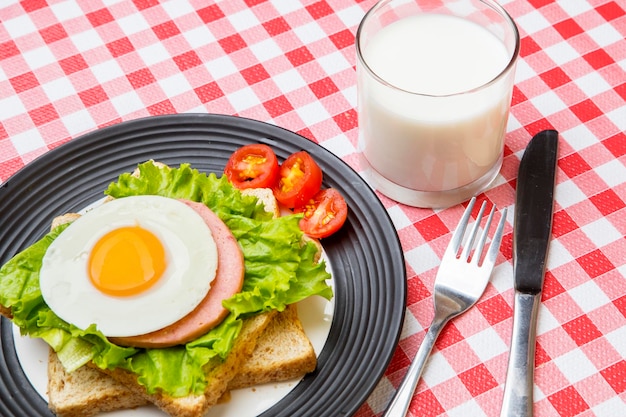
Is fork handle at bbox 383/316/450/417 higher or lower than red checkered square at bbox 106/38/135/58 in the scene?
lower

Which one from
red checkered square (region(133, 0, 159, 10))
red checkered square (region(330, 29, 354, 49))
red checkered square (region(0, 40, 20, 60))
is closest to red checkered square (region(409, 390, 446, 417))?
red checkered square (region(330, 29, 354, 49))

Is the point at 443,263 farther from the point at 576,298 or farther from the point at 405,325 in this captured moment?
the point at 576,298

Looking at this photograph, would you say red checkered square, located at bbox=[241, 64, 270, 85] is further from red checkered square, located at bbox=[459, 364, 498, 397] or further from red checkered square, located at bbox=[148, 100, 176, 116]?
red checkered square, located at bbox=[459, 364, 498, 397]

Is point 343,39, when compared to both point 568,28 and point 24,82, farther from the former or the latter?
point 24,82

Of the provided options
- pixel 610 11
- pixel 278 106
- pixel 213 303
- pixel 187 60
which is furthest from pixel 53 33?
pixel 610 11

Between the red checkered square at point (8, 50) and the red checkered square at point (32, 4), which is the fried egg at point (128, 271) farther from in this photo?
the red checkered square at point (32, 4)

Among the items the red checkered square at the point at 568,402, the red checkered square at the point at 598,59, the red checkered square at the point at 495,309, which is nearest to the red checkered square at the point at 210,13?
the red checkered square at the point at 598,59
